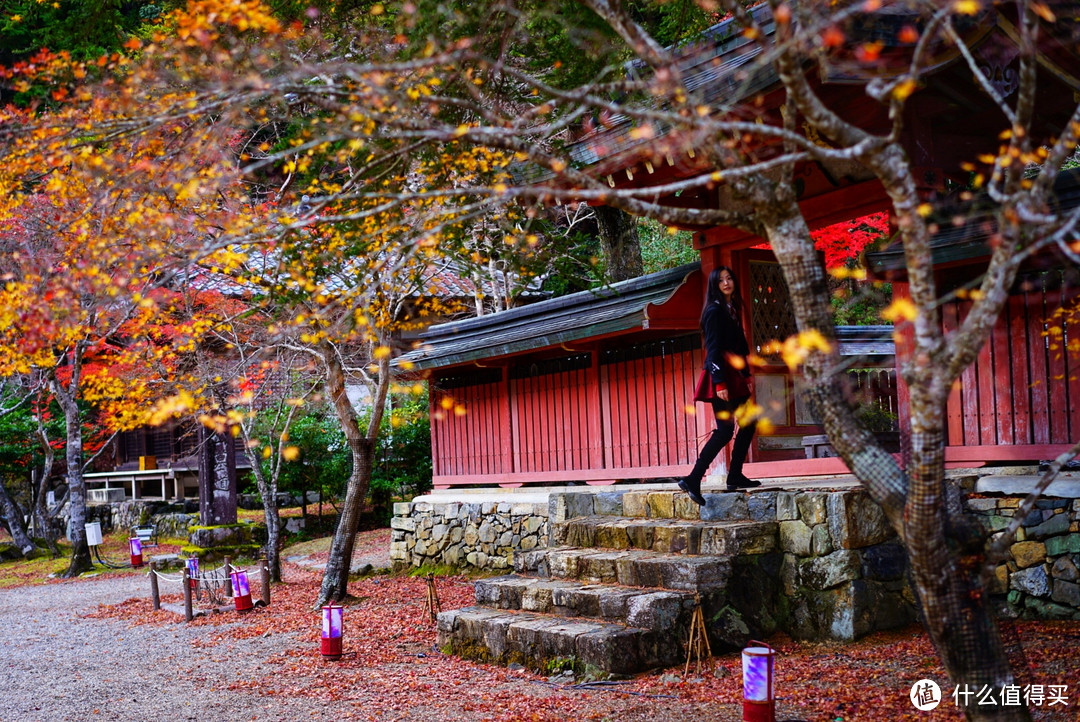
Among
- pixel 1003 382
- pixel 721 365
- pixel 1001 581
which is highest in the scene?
pixel 721 365

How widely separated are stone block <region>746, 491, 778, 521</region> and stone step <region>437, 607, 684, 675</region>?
5.08 feet

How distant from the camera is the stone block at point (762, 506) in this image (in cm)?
826

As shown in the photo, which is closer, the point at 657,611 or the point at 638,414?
the point at 657,611

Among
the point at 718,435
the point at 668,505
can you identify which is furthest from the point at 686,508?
the point at 718,435

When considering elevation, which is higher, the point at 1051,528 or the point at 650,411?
the point at 650,411

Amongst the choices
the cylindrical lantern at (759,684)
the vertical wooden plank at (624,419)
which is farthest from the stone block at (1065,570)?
the vertical wooden plank at (624,419)

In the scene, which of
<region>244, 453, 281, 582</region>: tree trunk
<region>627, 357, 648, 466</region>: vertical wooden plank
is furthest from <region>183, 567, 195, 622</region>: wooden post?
<region>627, 357, 648, 466</region>: vertical wooden plank

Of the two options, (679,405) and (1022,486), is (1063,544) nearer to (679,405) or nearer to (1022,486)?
(1022,486)

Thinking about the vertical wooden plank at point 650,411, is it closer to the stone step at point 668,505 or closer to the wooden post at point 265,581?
the stone step at point 668,505

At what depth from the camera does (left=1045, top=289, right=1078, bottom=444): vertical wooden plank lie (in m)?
7.64

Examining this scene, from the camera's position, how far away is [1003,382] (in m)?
8.04

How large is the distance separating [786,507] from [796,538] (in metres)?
0.28

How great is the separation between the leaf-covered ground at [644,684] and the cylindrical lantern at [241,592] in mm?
2511

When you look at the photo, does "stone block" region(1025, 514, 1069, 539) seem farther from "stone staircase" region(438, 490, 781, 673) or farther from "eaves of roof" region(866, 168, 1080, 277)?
"eaves of roof" region(866, 168, 1080, 277)
